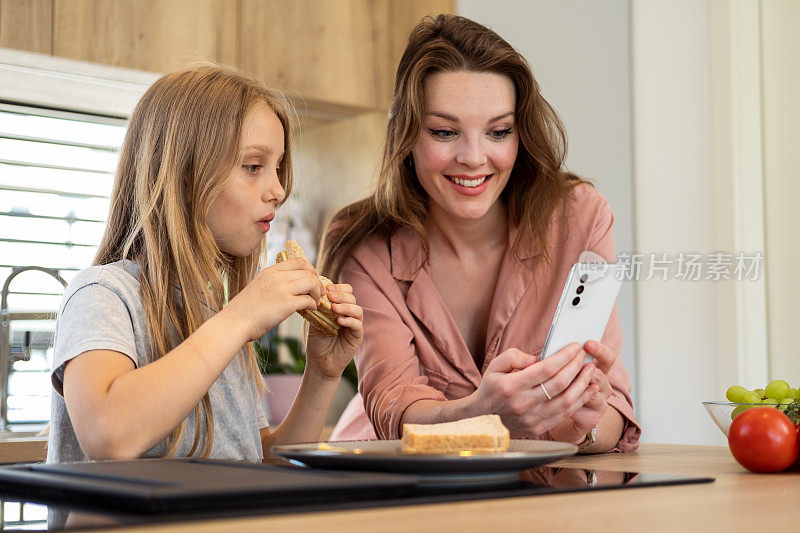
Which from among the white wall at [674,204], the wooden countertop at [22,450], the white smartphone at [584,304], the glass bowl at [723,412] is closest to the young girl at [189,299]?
the white smartphone at [584,304]

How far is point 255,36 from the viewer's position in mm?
3045

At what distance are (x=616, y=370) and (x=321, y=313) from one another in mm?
654

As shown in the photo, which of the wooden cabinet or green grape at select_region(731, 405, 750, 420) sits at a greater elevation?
the wooden cabinet

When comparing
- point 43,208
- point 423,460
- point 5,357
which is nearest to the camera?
point 423,460

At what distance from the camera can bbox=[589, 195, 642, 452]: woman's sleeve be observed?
5.32 feet

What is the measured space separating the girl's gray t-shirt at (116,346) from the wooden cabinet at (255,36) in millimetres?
1567

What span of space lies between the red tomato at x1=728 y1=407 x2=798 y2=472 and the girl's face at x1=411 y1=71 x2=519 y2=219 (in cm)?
80

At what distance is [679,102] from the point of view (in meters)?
3.44

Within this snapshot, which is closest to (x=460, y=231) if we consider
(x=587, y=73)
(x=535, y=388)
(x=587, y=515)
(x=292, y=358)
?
(x=535, y=388)

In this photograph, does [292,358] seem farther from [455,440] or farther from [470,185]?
[455,440]

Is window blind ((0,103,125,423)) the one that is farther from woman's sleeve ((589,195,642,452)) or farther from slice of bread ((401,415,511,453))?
slice of bread ((401,415,511,453))

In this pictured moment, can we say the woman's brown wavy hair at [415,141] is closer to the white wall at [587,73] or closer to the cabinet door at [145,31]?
the cabinet door at [145,31]

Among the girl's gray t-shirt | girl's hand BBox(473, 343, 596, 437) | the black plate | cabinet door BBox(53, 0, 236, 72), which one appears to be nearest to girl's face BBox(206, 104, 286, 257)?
the girl's gray t-shirt

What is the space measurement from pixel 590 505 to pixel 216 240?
906 millimetres
